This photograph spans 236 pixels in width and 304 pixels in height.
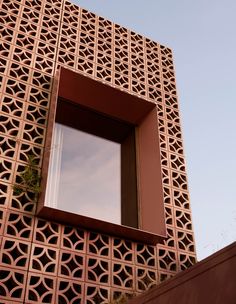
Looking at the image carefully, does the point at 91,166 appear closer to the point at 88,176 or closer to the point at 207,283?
A: the point at 88,176

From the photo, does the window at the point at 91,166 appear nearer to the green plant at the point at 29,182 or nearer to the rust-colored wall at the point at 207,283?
the green plant at the point at 29,182

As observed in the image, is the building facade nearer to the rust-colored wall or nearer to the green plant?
the green plant

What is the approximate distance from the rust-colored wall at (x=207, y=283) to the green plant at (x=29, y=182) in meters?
2.05

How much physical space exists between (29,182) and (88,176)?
1088 millimetres

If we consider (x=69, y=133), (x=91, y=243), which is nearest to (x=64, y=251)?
(x=91, y=243)

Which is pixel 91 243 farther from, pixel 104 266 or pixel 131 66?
pixel 131 66

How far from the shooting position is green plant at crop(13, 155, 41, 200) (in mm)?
4895

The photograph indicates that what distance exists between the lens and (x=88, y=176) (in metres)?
5.90

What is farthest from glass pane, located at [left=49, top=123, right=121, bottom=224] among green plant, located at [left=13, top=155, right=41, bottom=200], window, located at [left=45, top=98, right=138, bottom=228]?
green plant, located at [left=13, top=155, right=41, bottom=200]

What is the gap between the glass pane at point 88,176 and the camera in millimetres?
5586

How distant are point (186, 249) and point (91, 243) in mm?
1243

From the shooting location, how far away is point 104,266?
4883mm

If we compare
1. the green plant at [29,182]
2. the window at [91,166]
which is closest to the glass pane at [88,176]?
the window at [91,166]

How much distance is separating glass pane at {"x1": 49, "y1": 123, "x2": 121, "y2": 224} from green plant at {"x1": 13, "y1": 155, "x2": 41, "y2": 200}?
1.70 ft
